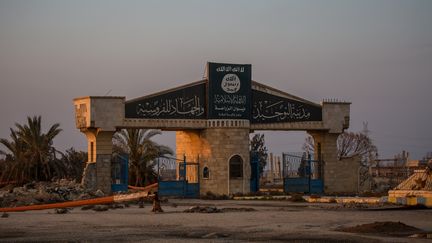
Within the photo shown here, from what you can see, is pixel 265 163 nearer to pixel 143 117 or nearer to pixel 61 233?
pixel 143 117

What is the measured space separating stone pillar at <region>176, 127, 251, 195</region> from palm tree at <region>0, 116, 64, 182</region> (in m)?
8.57

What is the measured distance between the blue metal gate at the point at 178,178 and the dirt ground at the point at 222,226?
41.9ft

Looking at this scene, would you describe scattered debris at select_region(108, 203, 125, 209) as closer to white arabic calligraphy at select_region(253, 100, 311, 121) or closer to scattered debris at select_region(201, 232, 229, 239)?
scattered debris at select_region(201, 232, 229, 239)

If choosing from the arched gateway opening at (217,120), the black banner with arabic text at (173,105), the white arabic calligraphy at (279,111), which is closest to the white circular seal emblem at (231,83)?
the arched gateway opening at (217,120)

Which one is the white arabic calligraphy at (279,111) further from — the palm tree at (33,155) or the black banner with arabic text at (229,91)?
A: the palm tree at (33,155)

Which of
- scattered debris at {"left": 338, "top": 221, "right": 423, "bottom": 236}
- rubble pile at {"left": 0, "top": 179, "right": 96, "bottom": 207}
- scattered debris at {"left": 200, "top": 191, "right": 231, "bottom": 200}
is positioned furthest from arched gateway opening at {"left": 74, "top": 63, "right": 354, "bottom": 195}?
scattered debris at {"left": 338, "top": 221, "right": 423, "bottom": 236}

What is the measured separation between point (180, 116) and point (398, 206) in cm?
1637

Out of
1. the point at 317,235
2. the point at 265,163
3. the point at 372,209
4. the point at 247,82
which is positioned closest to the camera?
the point at 317,235

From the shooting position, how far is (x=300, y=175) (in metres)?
41.3

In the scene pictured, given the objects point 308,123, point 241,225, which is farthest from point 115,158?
point 241,225

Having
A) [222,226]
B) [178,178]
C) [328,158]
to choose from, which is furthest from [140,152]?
[222,226]

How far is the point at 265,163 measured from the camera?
200 ft

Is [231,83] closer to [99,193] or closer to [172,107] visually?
[172,107]

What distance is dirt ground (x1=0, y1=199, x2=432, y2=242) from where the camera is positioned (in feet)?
48.7
